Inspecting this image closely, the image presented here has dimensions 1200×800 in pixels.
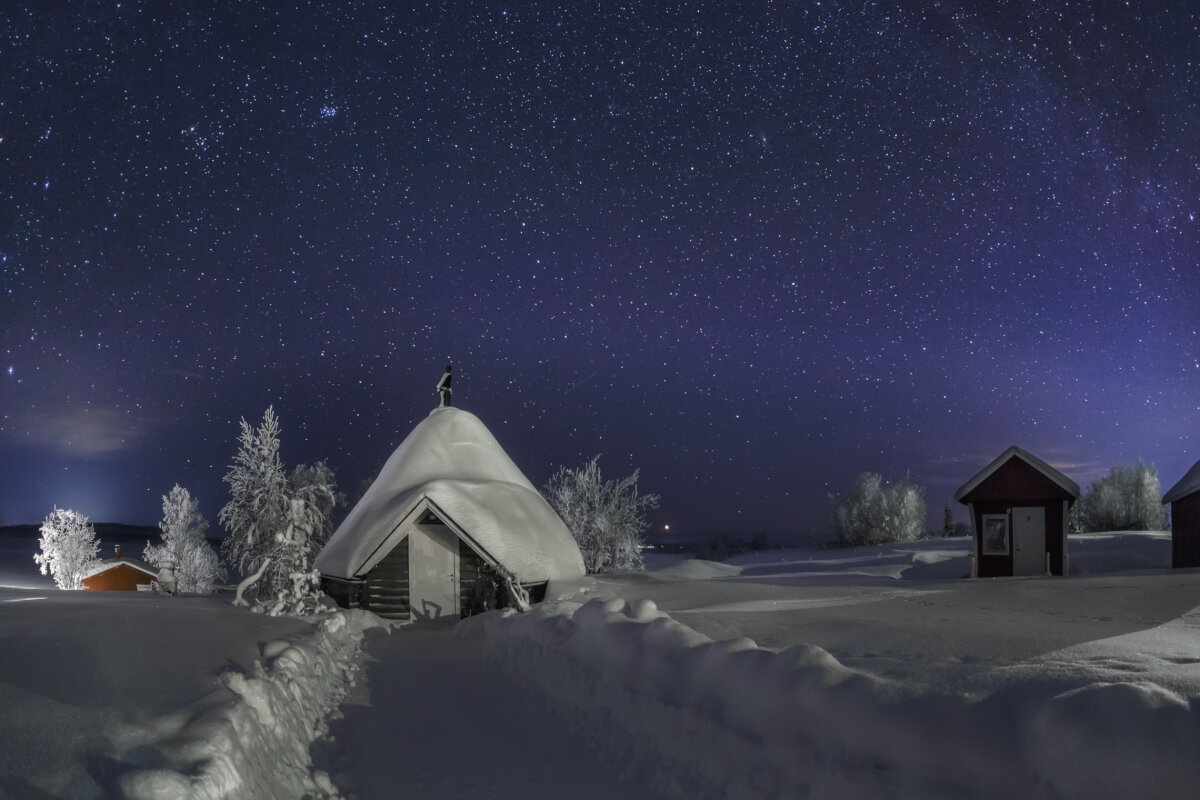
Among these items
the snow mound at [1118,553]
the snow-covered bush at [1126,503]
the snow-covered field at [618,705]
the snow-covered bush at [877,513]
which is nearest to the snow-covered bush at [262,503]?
the snow-covered field at [618,705]

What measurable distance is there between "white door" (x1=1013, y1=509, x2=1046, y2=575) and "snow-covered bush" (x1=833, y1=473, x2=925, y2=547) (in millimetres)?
31434

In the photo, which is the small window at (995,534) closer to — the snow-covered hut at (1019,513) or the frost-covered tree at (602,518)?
the snow-covered hut at (1019,513)

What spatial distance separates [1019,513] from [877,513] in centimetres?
3242

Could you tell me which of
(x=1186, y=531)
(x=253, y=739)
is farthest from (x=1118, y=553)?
(x=253, y=739)

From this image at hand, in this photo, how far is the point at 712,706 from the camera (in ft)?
19.2

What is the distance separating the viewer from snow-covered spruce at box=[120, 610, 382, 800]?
430cm

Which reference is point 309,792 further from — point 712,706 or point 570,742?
point 712,706

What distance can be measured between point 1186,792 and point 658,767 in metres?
3.61

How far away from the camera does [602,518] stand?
105 ft

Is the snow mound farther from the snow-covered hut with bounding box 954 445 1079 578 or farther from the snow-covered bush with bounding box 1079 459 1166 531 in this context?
the snow-covered bush with bounding box 1079 459 1166 531

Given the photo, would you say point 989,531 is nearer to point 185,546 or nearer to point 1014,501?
point 1014,501

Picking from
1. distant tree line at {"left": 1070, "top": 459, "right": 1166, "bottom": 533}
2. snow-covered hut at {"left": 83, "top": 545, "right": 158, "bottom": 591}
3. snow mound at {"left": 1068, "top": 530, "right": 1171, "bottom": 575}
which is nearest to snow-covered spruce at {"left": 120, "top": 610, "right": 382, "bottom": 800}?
snow mound at {"left": 1068, "top": 530, "right": 1171, "bottom": 575}

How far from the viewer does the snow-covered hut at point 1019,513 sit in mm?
20953

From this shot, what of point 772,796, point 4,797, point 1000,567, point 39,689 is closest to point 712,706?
point 772,796
